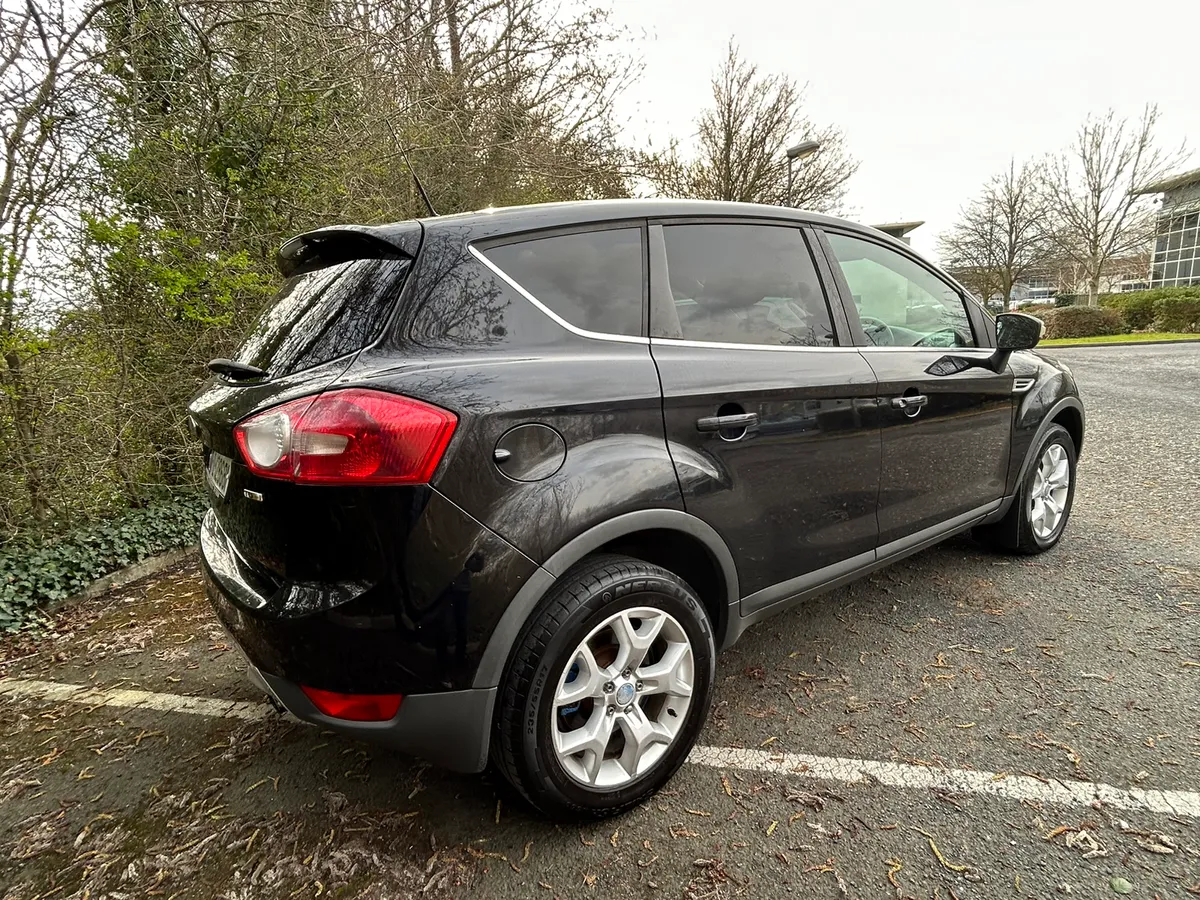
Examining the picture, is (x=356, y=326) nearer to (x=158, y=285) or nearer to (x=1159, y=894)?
(x=1159, y=894)

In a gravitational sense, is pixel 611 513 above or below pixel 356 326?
below

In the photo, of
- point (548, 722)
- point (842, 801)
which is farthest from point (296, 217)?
point (842, 801)

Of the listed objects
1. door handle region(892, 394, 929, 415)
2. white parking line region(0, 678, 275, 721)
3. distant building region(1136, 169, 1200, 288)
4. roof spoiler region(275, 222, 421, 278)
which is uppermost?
distant building region(1136, 169, 1200, 288)

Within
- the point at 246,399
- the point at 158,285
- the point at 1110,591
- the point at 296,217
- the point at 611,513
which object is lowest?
the point at 1110,591

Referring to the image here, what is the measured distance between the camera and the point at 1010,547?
11.8ft

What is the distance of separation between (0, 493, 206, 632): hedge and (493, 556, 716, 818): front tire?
3.47 meters

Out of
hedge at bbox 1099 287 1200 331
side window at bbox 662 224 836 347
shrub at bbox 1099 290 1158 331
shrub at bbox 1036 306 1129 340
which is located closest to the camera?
side window at bbox 662 224 836 347

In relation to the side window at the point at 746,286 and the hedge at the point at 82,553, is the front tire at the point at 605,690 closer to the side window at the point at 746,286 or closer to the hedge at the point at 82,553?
the side window at the point at 746,286

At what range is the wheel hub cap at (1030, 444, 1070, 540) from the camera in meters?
3.55

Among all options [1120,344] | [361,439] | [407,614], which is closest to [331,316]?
[361,439]

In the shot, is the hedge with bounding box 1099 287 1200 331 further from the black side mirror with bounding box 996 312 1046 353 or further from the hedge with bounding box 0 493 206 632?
the hedge with bounding box 0 493 206 632

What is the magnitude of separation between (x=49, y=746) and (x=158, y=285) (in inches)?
131

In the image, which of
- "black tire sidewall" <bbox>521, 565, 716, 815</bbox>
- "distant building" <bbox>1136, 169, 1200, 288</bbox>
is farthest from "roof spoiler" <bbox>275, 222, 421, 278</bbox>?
"distant building" <bbox>1136, 169, 1200, 288</bbox>

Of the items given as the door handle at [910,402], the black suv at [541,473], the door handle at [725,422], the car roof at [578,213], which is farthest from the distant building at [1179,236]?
the door handle at [725,422]
